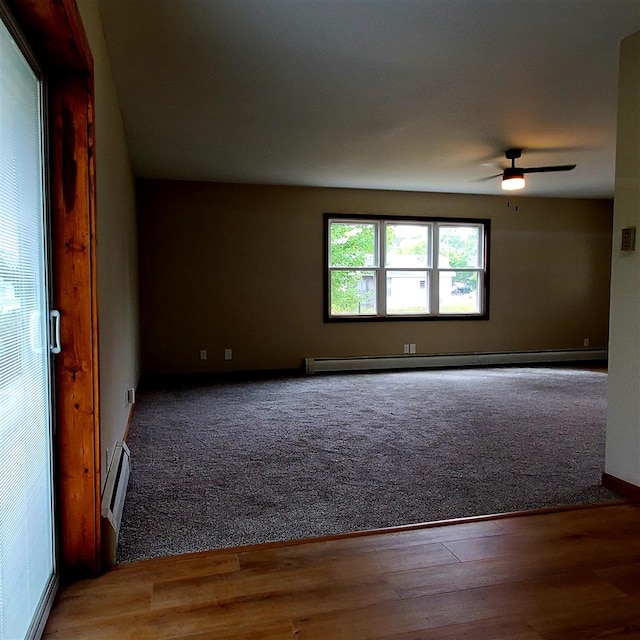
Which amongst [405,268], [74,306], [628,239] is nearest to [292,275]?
[405,268]

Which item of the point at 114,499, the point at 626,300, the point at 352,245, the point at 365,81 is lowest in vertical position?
the point at 114,499

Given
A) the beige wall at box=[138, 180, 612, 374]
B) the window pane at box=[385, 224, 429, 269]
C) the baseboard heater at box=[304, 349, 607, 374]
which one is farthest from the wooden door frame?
the window pane at box=[385, 224, 429, 269]

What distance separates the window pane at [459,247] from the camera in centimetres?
710

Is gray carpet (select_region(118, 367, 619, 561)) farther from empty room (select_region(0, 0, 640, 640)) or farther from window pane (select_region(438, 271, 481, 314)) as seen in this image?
window pane (select_region(438, 271, 481, 314))

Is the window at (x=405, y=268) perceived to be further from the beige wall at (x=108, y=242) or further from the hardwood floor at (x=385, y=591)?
the hardwood floor at (x=385, y=591)

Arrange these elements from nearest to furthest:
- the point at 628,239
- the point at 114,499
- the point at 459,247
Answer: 1. the point at 114,499
2. the point at 628,239
3. the point at 459,247

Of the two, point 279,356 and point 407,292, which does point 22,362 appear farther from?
point 407,292

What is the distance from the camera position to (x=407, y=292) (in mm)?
6996

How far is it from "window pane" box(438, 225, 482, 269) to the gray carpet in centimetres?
232

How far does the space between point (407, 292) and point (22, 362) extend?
19.6ft

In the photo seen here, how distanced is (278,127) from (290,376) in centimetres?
314

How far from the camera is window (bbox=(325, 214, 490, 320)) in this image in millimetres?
6730

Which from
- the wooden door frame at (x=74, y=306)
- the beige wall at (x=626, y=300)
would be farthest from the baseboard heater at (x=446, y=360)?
the wooden door frame at (x=74, y=306)

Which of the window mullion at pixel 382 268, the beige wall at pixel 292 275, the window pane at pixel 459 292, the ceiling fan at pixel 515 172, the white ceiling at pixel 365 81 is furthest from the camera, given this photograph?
the window pane at pixel 459 292
